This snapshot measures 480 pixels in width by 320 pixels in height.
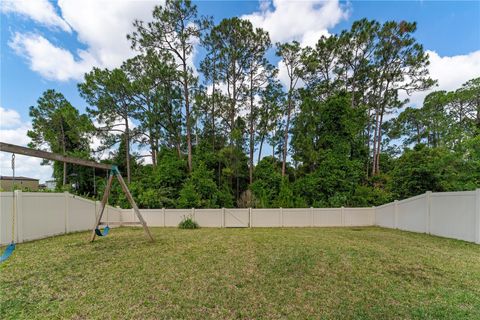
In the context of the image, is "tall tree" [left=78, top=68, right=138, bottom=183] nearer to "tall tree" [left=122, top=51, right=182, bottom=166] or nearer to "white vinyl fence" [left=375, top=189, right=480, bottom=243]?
"tall tree" [left=122, top=51, right=182, bottom=166]

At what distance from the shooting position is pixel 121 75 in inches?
555

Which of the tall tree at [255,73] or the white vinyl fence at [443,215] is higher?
the tall tree at [255,73]

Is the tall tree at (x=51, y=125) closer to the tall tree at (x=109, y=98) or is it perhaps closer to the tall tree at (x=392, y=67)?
the tall tree at (x=109, y=98)

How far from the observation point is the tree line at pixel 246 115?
1362cm

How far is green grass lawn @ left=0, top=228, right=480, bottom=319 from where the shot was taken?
2.44 metres

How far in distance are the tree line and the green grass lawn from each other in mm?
7743

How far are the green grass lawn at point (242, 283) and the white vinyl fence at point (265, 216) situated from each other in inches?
57.9

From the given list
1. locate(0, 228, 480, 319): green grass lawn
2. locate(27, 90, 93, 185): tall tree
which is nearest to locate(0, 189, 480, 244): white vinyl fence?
locate(0, 228, 480, 319): green grass lawn

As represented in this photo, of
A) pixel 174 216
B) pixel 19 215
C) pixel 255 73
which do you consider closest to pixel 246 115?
pixel 255 73

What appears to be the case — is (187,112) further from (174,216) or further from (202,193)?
(174,216)

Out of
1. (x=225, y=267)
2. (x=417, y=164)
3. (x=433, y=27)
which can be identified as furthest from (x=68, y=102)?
(x=417, y=164)

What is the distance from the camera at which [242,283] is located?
322 centimetres

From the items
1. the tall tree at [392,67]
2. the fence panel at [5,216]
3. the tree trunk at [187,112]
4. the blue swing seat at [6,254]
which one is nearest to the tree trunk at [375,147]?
the tall tree at [392,67]

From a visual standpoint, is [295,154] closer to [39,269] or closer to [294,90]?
[294,90]
